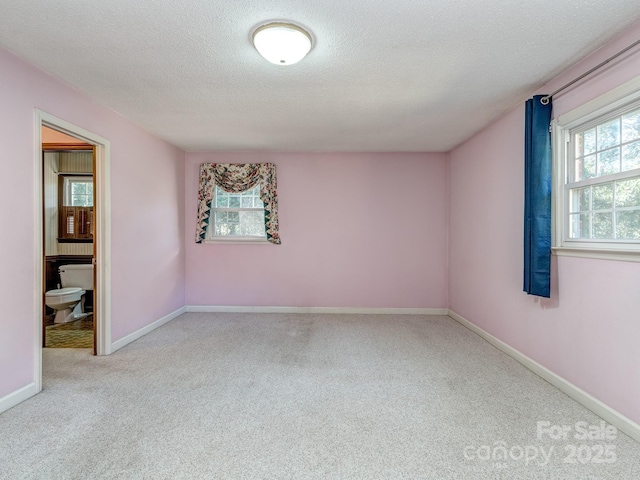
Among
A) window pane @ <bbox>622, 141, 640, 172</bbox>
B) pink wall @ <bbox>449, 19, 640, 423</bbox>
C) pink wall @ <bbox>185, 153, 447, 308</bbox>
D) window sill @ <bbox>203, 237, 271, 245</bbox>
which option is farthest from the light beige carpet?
window sill @ <bbox>203, 237, 271, 245</bbox>

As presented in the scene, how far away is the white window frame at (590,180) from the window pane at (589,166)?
0.08 meters

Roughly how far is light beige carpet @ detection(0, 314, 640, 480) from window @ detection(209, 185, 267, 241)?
1.91 metres

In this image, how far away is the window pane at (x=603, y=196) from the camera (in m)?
2.09

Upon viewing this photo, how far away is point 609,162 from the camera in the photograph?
2098mm

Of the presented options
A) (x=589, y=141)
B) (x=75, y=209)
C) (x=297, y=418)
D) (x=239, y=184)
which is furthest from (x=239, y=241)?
(x=589, y=141)

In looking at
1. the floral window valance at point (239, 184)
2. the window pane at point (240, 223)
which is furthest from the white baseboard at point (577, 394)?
the window pane at point (240, 223)

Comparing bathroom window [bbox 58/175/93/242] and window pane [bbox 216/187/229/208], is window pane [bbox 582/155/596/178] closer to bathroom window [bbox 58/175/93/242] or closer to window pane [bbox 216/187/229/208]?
window pane [bbox 216/187/229/208]

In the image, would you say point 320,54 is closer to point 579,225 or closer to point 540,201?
point 540,201

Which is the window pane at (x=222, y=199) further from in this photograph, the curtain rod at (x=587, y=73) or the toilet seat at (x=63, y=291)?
the curtain rod at (x=587, y=73)

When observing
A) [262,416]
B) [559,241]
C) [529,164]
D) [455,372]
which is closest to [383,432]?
[262,416]

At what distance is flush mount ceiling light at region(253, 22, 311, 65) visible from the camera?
1795 millimetres

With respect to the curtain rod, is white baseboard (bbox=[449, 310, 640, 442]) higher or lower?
lower

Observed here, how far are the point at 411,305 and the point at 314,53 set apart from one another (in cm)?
362

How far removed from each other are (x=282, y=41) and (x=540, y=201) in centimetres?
221
